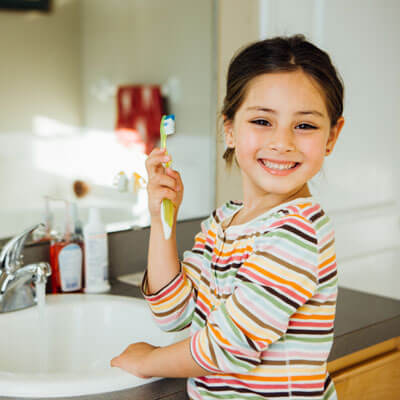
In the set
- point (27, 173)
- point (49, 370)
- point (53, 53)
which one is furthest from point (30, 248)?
point (53, 53)

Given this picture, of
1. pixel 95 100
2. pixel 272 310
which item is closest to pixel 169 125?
pixel 272 310

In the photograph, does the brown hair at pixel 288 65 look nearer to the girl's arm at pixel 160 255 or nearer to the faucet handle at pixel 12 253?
the girl's arm at pixel 160 255

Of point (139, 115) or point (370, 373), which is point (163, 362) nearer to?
point (370, 373)

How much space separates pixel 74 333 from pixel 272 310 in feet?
1.98

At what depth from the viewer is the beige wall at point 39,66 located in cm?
131

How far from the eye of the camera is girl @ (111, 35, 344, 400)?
793mm

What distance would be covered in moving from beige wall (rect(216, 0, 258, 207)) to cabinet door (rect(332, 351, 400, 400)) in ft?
2.19

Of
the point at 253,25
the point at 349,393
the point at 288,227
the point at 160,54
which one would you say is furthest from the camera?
the point at 253,25

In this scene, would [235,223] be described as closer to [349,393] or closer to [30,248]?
[349,393]

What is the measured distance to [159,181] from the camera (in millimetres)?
913

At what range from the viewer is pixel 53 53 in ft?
4.46

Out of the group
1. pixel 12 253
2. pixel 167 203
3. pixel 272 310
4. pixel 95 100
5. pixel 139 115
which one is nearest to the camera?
pixel 272 310

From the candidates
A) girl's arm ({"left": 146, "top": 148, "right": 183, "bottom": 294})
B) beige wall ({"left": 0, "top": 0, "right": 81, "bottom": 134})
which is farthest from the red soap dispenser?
girl's arm ({"left": 146, "top": 148, "right": 183, "bottom": 294})

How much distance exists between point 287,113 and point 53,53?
724 mm
